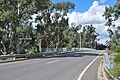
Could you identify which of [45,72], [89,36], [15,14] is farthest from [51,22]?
[89,36]

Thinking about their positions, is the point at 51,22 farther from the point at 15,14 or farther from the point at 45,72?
the point at 45,72

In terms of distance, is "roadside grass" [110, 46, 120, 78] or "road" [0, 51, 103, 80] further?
"road" [0, 51, 103, 80]

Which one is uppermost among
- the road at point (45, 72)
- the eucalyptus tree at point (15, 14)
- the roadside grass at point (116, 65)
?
the eucalyptus tree at point (15, 14)

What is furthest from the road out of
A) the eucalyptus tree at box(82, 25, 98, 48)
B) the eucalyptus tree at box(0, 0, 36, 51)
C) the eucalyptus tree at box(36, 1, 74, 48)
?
the eucalyptus tree at box(82, 25, 98, 48)

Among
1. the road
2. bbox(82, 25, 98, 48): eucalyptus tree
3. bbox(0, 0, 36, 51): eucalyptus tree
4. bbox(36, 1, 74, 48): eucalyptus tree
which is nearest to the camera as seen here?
the road

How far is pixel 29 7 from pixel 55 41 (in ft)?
103

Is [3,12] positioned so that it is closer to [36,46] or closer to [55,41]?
[36,46]

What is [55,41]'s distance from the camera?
79.2 m

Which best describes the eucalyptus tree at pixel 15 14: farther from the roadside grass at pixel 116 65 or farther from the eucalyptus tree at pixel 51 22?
the roadside grass at pixel 116 65

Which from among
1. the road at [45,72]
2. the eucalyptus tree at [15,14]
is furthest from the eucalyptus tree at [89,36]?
the road at [45,72]

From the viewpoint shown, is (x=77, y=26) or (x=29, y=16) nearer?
(x=29, y=16)

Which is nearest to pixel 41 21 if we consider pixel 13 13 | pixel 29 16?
pixel 29 16

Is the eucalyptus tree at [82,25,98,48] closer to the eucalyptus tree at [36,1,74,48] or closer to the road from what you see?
the eucalyptus tree at [36,1,74,48]

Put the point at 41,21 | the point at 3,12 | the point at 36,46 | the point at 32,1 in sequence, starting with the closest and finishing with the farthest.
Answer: the point at 3,12 → the point at 32,1 → the point at 41,21 → the point at 36,46
